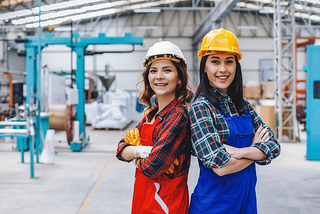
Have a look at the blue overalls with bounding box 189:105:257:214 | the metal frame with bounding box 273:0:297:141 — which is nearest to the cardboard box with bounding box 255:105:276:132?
the metal frame with bounding box 273:0:297:141

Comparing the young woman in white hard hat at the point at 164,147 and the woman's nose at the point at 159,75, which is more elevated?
the woman's nose at the point at 159,75

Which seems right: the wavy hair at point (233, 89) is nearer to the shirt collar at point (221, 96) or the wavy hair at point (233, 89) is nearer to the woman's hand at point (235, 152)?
the shirt collar at point (221, 96)

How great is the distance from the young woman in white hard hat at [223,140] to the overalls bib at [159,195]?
86 mm

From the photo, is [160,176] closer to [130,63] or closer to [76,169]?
[76,169]

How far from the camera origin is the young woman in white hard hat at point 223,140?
1440 millimetres

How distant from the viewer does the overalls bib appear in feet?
4.99

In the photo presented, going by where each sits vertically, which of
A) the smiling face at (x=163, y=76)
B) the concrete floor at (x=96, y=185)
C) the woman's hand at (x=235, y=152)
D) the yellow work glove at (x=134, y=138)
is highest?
the smiling face at (x=163, y=76)

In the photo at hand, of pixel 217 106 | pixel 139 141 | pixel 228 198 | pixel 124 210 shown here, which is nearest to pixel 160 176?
pixel 139 141

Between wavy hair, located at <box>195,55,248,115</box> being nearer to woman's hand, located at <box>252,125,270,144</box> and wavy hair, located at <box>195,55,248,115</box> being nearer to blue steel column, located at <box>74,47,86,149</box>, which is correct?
woman's hand, located at <box>252,125,270,144</box>

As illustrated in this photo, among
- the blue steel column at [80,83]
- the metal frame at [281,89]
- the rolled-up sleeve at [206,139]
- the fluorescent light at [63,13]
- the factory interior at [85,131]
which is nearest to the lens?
the rolled-up sleeve at [206,139]

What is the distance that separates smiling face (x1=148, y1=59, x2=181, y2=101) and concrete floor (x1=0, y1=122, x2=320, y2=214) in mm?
2385

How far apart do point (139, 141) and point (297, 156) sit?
621 cm

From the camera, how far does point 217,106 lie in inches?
60.6

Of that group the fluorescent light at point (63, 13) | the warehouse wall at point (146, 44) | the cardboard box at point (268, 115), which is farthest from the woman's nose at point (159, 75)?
the warehouse wall at point (146, 44)
